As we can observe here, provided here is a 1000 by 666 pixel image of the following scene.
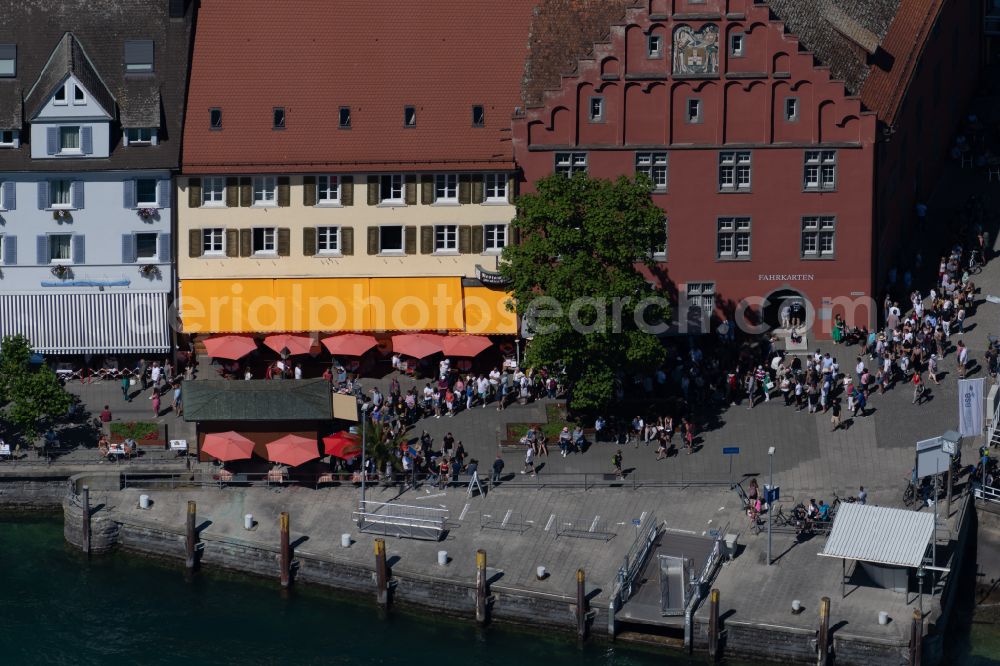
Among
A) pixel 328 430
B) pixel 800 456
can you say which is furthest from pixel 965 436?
pixel 328 430

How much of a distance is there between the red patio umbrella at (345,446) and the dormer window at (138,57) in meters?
24.2

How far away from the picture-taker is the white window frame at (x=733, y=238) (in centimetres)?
14875

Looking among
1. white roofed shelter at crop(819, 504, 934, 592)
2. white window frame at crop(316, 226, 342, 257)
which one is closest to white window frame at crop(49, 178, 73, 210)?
white window frame at crop(316, 226, 342, 257)

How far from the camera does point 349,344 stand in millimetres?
147625

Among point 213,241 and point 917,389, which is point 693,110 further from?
point 213,241

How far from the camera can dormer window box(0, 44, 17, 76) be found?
150 meters

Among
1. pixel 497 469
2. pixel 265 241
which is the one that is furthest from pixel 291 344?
pixel 497 469

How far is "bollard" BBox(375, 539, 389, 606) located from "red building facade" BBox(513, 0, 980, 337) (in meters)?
25.6

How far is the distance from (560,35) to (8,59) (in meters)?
28.2

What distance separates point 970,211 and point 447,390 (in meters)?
30.2

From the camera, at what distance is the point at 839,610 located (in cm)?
12544

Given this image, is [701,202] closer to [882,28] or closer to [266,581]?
[882,28]

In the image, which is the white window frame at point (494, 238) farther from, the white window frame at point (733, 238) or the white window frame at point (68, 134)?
the white window frame at point (68, 134)

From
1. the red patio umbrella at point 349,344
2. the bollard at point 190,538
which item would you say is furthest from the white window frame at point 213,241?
the bollard at point 190,538
